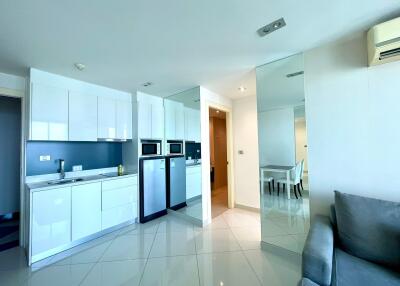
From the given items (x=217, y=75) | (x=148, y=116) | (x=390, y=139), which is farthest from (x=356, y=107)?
(x=148, y=116)

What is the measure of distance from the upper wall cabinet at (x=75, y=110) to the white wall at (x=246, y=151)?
7.73 ft

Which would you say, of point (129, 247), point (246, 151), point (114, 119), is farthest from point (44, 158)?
point (246, 151)

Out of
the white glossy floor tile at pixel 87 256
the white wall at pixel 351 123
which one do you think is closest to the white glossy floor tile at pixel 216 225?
the white glossy floor tile at pixel 87 256

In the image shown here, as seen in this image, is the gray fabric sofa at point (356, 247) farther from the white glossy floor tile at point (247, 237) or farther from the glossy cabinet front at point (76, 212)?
the glossy cabinet front at point (76, 212)

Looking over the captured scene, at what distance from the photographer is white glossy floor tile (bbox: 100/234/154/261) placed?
90.9 inches

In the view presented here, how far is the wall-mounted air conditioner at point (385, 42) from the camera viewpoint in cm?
145

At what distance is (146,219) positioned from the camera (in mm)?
3404

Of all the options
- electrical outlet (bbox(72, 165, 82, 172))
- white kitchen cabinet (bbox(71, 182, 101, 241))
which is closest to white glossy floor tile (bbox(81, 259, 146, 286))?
white kitchen cabinet (bbox(71, 182, 101, 241))

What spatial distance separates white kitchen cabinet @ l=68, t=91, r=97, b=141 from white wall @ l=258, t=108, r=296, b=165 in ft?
9.03

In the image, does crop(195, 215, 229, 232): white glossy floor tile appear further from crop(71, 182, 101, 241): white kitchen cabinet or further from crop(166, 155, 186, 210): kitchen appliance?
crop(71, 182, 101, 241): white kitchen cabinet

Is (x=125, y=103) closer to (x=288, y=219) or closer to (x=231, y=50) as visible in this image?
(x=231, y=50)

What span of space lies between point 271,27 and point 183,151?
2.79 meters

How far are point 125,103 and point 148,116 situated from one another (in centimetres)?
50

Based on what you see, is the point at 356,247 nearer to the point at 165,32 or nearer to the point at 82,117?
the point at 165,32
